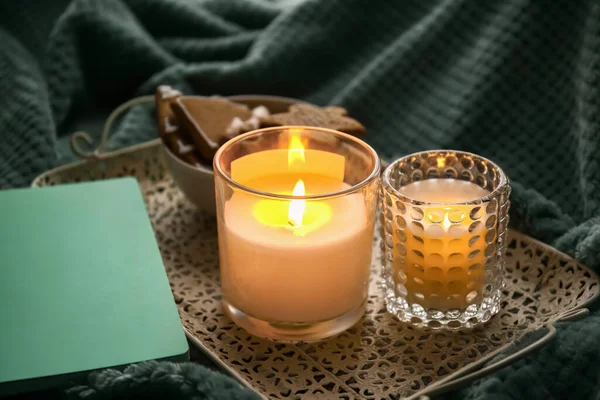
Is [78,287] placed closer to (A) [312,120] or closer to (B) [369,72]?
(A) [312,120]

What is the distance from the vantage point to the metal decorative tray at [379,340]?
664mm

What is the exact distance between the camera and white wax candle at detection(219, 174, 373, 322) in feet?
2.21

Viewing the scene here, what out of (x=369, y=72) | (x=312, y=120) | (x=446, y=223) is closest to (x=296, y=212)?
(x=446, y=223)

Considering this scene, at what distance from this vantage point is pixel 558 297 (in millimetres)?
769

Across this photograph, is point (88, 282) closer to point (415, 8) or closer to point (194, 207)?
point (194, 207)

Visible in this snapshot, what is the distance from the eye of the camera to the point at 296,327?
0.70 metres

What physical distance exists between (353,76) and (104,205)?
19.3 inches

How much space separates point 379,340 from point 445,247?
105 mm

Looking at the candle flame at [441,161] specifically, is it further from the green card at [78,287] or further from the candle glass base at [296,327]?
the green card at [78,287]

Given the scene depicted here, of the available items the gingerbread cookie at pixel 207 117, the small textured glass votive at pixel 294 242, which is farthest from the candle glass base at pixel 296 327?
the gingerbread cookie at pixel 207 117

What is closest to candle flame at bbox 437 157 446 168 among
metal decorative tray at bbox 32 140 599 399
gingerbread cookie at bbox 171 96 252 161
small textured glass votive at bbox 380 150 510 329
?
small textured glass votive at bbox 380 150 510 329

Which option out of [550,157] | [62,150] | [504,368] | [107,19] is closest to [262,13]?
[107,19]

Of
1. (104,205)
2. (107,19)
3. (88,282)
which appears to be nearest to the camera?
(88,282)

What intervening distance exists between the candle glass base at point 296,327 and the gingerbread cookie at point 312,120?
250mm
